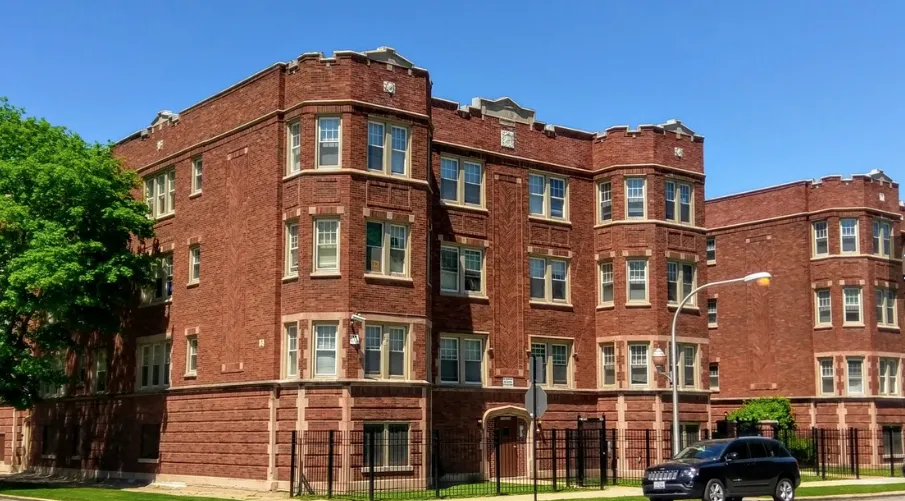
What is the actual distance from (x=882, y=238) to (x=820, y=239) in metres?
2.87

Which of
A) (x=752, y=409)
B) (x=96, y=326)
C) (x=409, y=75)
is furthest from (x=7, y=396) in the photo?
(x=752, y=409)

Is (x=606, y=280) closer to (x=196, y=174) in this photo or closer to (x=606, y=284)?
(x=606, y=284)

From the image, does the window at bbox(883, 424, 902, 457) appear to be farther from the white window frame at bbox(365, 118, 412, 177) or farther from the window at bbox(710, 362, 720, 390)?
the white window frame at bbox(365, 118, 412, 177)

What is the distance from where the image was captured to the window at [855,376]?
4756 cm

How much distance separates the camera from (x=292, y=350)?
1276 inches

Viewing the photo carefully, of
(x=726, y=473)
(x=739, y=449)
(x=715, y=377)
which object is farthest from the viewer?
(x=715, y=377)

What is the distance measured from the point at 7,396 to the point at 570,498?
A: 800 inches

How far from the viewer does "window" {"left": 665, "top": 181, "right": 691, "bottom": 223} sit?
40.9 metres

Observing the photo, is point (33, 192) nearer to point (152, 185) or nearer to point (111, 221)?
point (111, 221)

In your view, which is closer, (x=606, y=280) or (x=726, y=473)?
(x=726, y=473)

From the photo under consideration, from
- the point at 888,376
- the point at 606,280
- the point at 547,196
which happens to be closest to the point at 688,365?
the point at 606,280

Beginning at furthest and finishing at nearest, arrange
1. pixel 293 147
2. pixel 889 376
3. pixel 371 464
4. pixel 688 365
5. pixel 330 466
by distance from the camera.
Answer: pixel 889 376
pixel 688 365
pixel 293 147
pixel 330 466
pixel 371 464

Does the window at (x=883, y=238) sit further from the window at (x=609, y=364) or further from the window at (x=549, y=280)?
the window at (x=549, y=280)

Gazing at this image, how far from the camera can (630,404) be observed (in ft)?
128
